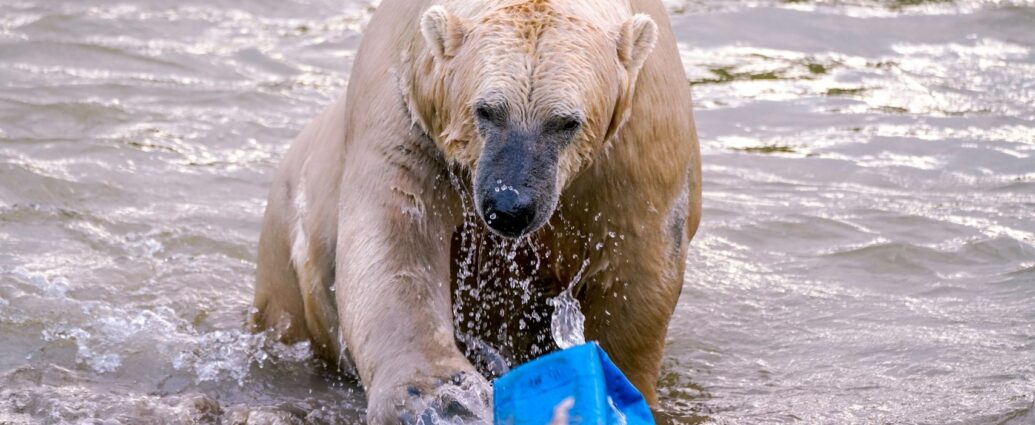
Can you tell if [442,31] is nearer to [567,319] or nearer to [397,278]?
[397,278]

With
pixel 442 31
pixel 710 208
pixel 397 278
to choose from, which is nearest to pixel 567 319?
pixel 397 278

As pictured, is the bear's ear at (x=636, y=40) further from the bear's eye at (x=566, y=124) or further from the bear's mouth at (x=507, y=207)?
the bear's mouth at (x=507, y=207)

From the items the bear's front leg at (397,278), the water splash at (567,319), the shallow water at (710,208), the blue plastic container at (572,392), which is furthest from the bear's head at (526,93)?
the shallow water at (710,208)

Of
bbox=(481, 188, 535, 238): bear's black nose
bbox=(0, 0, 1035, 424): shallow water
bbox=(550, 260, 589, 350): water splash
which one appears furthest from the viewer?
bbox=(0, 0, 1035, 424): shallow water

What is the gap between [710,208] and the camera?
7805 mm

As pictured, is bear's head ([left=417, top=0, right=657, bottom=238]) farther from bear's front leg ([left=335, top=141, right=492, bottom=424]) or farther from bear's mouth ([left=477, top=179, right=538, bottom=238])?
bear's front leg ([left=335, top=141, right=492, bottom=424])

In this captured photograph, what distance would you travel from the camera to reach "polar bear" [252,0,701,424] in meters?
3.88

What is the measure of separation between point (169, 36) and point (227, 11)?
0.86 metres

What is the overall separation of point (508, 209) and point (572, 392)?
519 millimetres

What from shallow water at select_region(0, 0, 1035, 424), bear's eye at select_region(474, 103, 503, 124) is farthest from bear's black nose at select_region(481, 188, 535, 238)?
shallow water at select_region(0, 0, 1035, 424)

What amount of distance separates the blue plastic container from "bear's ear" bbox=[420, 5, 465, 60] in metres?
0.95

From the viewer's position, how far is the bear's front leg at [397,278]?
13.8 ft

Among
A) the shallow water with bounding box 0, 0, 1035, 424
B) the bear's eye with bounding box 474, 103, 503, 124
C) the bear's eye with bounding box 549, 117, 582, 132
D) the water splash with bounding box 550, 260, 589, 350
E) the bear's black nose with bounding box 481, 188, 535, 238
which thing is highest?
the bear's eye with bounding box 474, 103, 503, 124

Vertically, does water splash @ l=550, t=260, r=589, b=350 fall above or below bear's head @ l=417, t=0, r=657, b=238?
below
